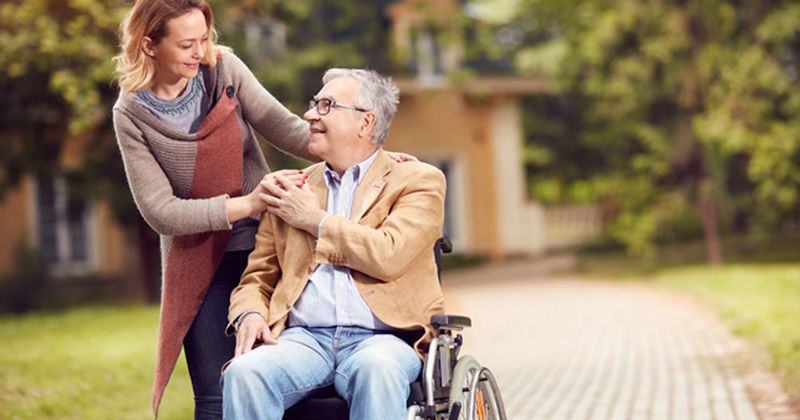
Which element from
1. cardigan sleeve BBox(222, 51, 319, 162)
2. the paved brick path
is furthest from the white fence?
cardigan sleeve BBox(222, 51, 319, 162)

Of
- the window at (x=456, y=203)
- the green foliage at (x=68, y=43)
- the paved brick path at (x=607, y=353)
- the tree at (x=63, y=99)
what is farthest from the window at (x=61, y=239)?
the window at (x=456, y=203)

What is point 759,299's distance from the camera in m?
12.0

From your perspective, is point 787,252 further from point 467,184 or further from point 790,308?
point 790,308

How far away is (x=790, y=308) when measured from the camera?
1089 cm

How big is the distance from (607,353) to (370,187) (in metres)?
5.82

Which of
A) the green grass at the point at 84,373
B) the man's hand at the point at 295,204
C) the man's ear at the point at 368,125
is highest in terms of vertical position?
the man's ear at the point at 368,125

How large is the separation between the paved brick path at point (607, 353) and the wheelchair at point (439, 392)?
9.20ft

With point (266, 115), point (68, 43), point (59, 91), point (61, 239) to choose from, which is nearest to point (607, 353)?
point (266, 115)

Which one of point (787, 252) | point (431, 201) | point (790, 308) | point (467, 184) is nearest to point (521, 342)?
point (790, 308)

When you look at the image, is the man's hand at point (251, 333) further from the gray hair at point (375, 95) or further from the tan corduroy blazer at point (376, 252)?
the gray hair at point (375, 95)

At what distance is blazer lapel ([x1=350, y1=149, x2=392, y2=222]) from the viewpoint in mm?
3805

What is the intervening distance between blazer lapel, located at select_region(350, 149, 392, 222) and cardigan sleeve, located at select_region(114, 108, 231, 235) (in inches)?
15.8

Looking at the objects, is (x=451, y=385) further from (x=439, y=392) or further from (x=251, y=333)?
Answer: (x=251, y=333)

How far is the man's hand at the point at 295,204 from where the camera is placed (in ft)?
12.1
